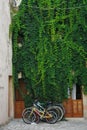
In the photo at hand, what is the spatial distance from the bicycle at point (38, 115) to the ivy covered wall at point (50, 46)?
120 cm

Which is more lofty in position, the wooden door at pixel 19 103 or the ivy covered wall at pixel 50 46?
the ivy covered wall at pixel 50 46

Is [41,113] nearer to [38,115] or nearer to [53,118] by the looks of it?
[38,115]

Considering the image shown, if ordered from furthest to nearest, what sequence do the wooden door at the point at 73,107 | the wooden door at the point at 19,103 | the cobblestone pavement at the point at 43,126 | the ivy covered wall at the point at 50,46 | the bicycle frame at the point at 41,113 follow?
the wooden door at the point at 19,103 → the wooden door at the point at 73,107 → the ivy covered wall at the point at 50,46 → the bicycle frame at the point at 41,113 → the cobblestone pavement at the point at 43,126

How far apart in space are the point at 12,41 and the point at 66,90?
162 inches

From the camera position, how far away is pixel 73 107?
17.1m

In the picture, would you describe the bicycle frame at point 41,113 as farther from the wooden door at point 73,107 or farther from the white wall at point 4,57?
the wooden door at point 73,107

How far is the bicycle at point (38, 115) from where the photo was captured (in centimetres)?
1533

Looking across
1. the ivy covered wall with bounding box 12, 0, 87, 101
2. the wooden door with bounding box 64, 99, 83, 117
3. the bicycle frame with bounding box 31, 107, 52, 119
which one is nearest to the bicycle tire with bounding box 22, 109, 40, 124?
the bicycle frame with bounding box 31, 107, 52, 119

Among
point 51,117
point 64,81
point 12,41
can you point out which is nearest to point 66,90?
point 64,81

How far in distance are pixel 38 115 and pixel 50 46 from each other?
3850 mm

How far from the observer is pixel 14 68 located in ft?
55.4

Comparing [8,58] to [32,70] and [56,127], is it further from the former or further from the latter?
[56,127]

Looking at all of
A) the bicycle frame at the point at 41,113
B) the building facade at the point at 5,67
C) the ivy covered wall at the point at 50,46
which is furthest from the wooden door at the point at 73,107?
the building facade at the point at 5,67

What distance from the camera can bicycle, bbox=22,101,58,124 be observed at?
15.3 meters
